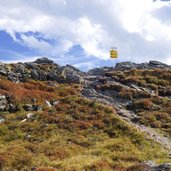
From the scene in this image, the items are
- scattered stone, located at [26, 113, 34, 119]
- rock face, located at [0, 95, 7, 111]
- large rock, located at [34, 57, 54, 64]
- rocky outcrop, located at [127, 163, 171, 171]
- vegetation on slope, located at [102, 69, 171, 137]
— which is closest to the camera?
rocky outcrop, located at [127, 163, 171, 171]

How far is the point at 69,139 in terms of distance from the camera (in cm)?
3262

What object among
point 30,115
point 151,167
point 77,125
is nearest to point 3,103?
point 30,115

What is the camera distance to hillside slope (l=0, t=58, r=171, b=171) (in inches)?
1053

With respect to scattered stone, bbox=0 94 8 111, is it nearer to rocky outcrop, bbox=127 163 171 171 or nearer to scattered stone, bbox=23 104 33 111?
scattered stone, bbox=23 104 33 111

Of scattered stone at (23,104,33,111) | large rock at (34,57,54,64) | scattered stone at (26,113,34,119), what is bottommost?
scattered stone at (26,113,34,119)

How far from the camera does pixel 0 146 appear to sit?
99.4 feet

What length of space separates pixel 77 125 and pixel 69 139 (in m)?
3.99

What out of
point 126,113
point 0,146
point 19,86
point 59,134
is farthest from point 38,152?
point 19,86

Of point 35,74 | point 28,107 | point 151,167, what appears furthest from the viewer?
point 35,74

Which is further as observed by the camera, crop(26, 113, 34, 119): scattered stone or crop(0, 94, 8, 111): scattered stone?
crop(0, 94, 8, 111): scattered stone

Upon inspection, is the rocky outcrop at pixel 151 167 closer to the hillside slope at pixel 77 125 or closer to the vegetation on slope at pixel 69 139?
the hillside slope at pixel 77 125

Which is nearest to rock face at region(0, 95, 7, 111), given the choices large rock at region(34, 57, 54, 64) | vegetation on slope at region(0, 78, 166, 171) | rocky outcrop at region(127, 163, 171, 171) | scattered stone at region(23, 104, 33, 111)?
vegetation on slope at region(0, 78, 166, 171)

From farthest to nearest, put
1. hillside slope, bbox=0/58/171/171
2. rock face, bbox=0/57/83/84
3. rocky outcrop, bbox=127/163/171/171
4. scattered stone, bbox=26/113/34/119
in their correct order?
rock face, bbox=0/57/83/84 → scattered stone, bbox=26/113/34/119 → hillside slope, bbox=0/58/171/171 → rocky outcrop, bbox=127/163/171/171

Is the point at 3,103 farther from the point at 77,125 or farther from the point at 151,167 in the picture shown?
the point at 151,167
